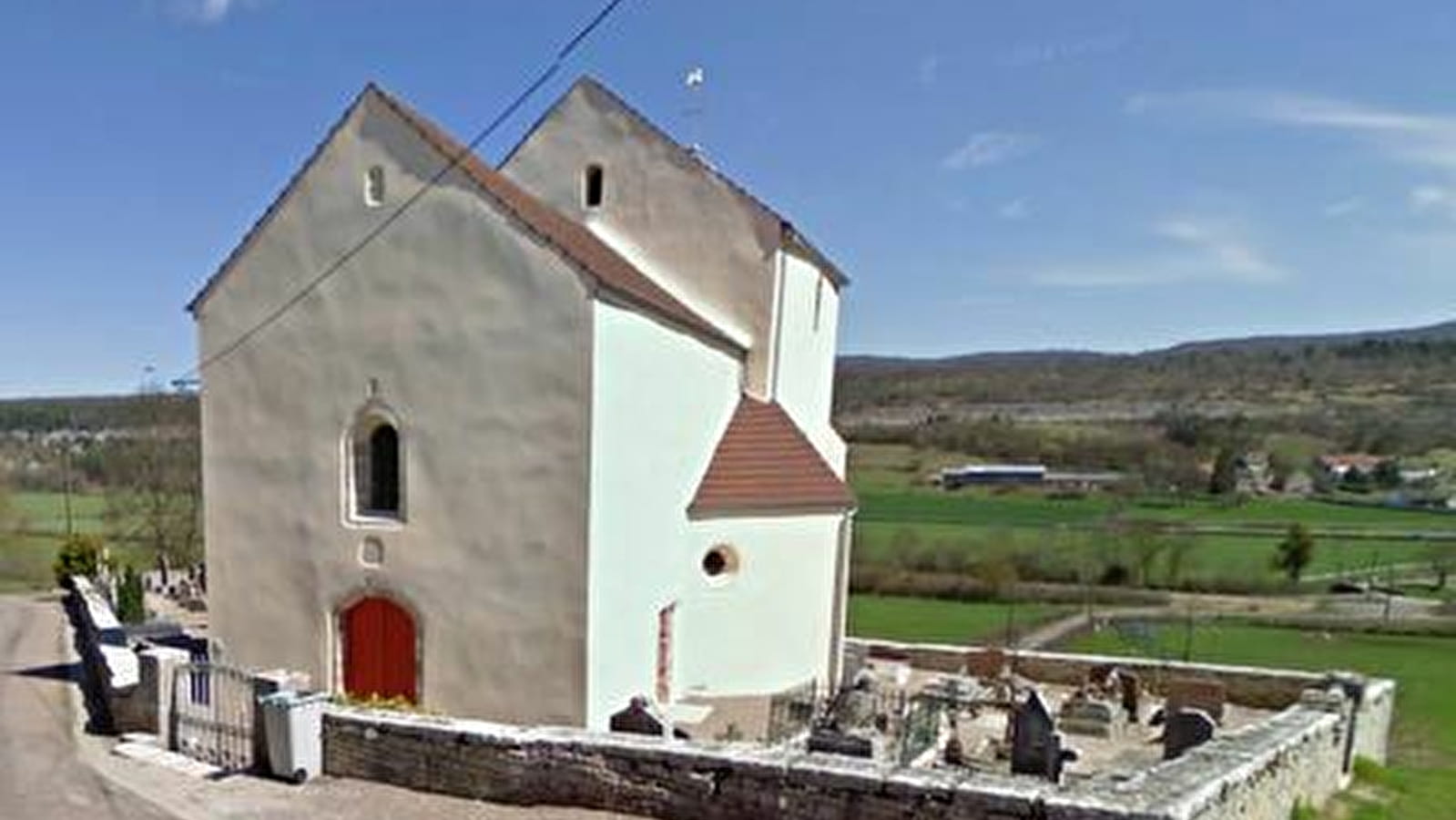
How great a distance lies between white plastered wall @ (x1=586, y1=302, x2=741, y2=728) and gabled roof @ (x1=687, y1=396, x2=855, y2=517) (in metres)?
0.44

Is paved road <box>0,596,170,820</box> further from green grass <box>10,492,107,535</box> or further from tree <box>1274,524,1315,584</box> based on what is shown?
tree <box>1274,524,1315,584</box>

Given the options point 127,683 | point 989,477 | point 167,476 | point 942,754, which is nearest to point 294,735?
point 127,683

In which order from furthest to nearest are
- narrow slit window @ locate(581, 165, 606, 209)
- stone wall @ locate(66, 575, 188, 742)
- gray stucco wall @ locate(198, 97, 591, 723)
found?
narrow slit window @ locate(581, 165, 606, 209)
gray stucco wall @ locate(198, 97, 591, 723)
stone wall @ locate(66, 575, 188, 742)

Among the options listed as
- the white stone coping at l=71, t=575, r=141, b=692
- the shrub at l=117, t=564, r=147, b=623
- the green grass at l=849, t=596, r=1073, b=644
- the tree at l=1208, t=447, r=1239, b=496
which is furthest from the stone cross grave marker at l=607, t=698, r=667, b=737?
the tree at l=1208, t=447, r=1239, b=496

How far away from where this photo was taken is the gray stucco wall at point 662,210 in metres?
19.4

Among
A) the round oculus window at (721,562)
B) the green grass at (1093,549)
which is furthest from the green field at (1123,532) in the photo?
the round oculus window at (721,562)

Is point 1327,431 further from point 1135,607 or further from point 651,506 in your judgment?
point 651,506

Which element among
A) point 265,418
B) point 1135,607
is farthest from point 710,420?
point 1135,607

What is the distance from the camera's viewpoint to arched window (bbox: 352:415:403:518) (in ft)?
51.0

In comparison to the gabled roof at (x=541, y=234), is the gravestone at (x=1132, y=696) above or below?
below

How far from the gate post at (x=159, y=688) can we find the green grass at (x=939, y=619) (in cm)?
3449

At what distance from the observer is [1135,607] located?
6556 centimetres

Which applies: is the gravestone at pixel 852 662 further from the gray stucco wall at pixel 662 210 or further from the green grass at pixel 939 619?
the green grass at pixel 939 619

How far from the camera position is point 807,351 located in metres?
21.0
